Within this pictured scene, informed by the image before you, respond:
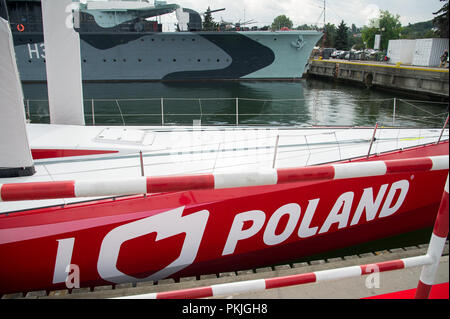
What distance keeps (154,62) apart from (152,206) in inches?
962

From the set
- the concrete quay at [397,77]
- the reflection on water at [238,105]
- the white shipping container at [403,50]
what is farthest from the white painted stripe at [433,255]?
the white shipping container at [403,50]

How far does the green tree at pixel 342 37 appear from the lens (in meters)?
56.8

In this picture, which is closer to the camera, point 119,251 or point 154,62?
point 119,251

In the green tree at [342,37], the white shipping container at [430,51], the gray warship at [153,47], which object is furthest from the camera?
the green tree at [342,37]

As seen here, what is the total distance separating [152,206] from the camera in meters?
2.86

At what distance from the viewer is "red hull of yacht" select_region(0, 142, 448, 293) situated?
275cm

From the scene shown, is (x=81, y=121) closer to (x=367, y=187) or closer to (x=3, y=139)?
(x=3, y=139)

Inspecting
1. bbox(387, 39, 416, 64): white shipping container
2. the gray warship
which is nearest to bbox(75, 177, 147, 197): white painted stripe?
the gray warship

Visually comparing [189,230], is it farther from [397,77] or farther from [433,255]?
[397,77]

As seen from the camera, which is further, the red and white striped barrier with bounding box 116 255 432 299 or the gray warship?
the gray warship

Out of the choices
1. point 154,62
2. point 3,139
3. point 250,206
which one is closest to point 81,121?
point 3,139

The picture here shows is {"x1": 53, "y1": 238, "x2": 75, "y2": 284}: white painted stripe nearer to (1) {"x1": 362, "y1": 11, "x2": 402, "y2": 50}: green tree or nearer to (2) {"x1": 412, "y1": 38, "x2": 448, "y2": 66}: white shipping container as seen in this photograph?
(2) {"x1": 412, "y1": 38, "x2": 448, "y2": 66}: white shipping container

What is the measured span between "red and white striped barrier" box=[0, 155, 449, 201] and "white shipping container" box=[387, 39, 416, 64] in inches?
1267

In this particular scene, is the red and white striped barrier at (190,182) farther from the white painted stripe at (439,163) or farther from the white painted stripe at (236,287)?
the white painted stripe at (236,287)
